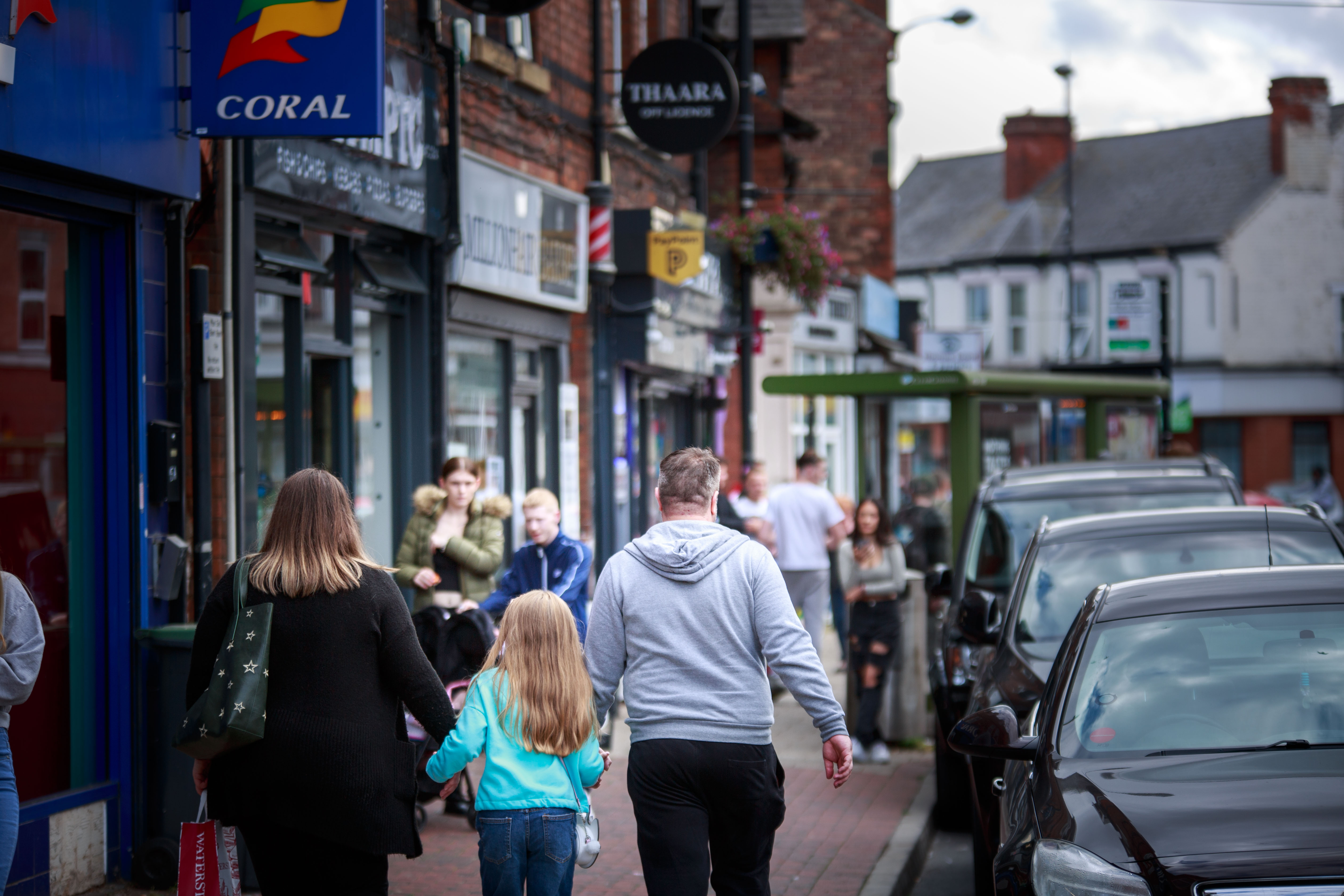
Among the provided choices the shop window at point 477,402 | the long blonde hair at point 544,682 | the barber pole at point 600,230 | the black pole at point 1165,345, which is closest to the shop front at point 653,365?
the barber pole at point 600,230

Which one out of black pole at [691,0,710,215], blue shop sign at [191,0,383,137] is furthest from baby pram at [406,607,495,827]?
black pole at [691,0,710,215]

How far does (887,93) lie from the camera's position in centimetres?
2695

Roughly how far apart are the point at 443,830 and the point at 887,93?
2152 cm

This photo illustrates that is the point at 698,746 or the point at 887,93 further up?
the point at 887,93

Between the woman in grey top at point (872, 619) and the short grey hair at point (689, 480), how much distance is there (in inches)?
219

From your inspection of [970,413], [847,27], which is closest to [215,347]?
[970,413]

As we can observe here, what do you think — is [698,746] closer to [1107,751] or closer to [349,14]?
[1107,751]

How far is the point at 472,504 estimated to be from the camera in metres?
8.55

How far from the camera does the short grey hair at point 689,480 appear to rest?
15.2 feet

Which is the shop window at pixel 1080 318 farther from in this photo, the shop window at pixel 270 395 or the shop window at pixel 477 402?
the shop window at pixel 270 395

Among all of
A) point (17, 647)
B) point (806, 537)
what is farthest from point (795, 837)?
point (806, 537)

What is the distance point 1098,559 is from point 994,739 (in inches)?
107

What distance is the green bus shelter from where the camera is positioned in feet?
39.2

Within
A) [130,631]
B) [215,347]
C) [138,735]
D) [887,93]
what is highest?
[887,93]
